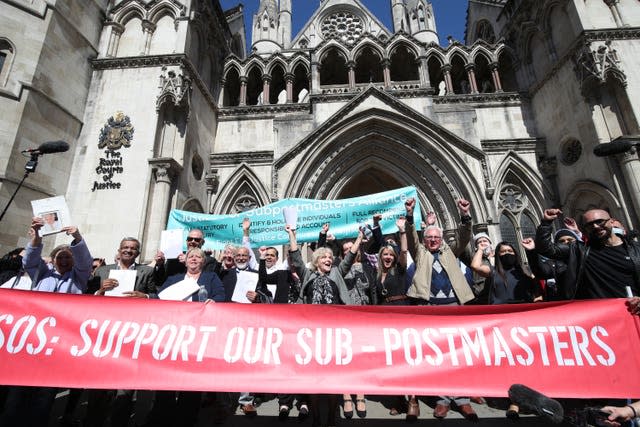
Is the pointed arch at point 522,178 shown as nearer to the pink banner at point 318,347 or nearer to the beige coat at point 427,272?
the beige coat at point 427,272

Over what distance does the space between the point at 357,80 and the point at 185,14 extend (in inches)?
352

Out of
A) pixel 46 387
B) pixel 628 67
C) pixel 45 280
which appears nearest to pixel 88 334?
pixel 46 387

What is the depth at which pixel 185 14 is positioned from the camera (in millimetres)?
13750

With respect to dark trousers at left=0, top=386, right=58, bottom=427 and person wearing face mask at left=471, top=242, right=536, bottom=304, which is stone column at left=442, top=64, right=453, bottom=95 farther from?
dark trousers at left=0, top=386, right=58, bottom=427

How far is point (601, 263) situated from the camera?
3.44m

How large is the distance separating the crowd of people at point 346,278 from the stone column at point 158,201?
5.31 meters

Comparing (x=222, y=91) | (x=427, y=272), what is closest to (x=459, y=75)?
(x=222, y=91)

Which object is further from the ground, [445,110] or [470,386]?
[445,110]

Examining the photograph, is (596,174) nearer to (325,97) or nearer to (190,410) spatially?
(325,97)

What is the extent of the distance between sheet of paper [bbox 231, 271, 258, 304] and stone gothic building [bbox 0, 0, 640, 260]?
22.9 ft

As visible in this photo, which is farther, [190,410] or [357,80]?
[357,80]

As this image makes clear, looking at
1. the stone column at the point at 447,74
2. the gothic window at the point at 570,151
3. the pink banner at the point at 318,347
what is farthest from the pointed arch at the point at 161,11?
the gothic window at the point at 570,151

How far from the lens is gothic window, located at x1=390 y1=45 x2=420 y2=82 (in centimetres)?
1703

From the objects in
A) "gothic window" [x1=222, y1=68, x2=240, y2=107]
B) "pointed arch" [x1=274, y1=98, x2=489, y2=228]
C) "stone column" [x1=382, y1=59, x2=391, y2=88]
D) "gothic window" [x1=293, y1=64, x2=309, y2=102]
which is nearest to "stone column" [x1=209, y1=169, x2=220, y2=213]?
"pointed arch" [x1=274, y1=98, x2=489, y2=228]
